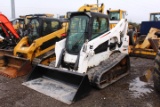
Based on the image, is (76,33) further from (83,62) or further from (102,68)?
(102,68)

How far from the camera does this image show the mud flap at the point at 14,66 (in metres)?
6.89

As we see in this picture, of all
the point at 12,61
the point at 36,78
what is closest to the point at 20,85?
the point at 36,78

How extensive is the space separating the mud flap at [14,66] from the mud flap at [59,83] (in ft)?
3.14

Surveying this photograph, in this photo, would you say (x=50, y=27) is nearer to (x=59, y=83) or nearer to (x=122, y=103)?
(x=59, y=83)

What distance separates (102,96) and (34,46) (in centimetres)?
338

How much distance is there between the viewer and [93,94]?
526 centimetres

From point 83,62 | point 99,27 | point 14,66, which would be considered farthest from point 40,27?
point 83,62

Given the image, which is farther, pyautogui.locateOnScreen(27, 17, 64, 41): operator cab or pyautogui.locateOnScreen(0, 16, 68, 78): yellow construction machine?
pyautogui.locateOnScreen(27, 17, 64, 41): operator cab

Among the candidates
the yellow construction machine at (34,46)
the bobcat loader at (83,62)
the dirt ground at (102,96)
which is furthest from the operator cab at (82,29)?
the yellow construction machine at (34,46)

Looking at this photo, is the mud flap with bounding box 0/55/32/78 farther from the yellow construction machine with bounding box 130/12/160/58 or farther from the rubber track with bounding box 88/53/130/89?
the yellow construction machine with bounding box 130/12/160/58

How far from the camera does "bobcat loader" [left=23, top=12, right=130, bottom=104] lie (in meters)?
5.30

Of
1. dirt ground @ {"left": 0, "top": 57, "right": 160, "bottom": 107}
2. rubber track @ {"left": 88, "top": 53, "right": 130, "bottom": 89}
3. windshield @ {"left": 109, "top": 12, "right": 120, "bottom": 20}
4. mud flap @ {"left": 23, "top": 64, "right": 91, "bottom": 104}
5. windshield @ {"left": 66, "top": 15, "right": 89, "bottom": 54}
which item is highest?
windshield @ {"left": 109, "top": 12, "right": 120, "bottom": 20}

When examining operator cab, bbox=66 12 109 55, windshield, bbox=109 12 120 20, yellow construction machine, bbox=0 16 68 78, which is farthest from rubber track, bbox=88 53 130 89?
windshield, bbox=109 12 120 20

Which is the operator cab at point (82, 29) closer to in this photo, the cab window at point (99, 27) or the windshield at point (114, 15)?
the cab window at point (99, 27)
